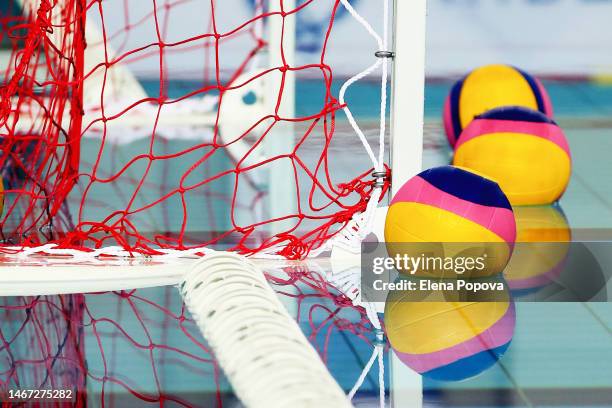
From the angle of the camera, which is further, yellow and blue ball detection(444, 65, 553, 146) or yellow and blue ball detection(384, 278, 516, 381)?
yellow and blue ball detection(444, 65, 553, 146)

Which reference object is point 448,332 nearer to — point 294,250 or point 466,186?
point 466,186

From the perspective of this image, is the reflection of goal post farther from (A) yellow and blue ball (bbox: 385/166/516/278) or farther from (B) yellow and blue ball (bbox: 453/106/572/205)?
(B) yellow and blue ball (bbox: 453/106/572/205)

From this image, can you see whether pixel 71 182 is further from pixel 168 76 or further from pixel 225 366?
pixel 168 76

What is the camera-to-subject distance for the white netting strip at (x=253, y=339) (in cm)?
130

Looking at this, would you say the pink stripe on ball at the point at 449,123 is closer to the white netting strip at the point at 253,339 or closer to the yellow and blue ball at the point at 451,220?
the yellow and blue ball at the point at 451,220

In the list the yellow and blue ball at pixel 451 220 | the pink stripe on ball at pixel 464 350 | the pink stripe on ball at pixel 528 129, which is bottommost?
the pink stripe on ball at pixel 464 350

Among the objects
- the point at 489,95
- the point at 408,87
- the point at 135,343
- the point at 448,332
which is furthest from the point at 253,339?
the point at 489,95

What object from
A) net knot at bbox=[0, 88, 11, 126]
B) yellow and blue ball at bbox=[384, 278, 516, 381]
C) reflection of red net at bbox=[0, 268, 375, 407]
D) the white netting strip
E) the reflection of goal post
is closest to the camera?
the white netting strip

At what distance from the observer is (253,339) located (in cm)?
150

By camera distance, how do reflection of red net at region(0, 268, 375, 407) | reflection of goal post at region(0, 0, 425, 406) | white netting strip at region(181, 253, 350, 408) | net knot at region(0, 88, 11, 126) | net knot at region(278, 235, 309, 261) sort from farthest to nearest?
net knot at region(0, 88, 11, 126)
net knot at region(278, 235, 309, 261)
reflection of goal post at region(0, 0, 425, 406)
reflection of red net at region(0, 268, 375, 407)
white netting strip at region(181, 253, 350, 408)

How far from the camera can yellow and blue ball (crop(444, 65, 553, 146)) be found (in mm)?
3553

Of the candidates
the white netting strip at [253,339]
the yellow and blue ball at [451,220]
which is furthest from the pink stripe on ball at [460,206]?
the white netting strip at [253,339]

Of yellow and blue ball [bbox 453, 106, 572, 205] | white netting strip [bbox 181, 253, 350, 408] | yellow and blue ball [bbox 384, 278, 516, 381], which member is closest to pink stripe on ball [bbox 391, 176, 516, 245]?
yellow and blue ball [bbox 384, 278, 516, 381]

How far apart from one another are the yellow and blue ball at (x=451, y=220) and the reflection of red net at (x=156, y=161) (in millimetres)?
179
